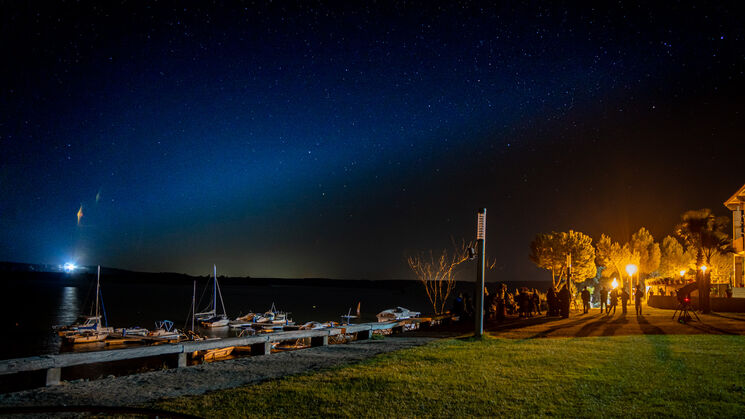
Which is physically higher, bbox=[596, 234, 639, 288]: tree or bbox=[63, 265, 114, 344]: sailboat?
bbox=[596, 234, 639, 288]: tree

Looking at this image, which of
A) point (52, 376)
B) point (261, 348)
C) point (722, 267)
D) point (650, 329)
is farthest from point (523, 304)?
point (722, 267)

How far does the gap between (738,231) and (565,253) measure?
1872cm

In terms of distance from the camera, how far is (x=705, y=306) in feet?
88.6

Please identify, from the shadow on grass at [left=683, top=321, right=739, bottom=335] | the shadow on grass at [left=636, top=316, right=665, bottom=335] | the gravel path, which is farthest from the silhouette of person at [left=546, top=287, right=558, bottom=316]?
the gravel path

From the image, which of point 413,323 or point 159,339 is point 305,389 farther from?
point 159,339

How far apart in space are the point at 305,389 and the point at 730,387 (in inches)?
264

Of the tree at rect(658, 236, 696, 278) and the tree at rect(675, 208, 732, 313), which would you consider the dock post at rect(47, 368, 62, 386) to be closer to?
the tree at rect(675, 208, 732, 313)

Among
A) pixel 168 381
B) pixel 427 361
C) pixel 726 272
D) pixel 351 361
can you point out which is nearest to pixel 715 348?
pixel 427 361

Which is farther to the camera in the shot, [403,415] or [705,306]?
[705,306]

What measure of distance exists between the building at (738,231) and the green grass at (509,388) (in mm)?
35035

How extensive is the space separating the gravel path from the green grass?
0.69 m

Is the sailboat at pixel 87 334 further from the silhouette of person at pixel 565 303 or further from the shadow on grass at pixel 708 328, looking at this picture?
the shadow on grass at pixel 708 328

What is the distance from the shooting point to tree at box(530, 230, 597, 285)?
59594 mm

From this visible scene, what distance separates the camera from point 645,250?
6550 cm
